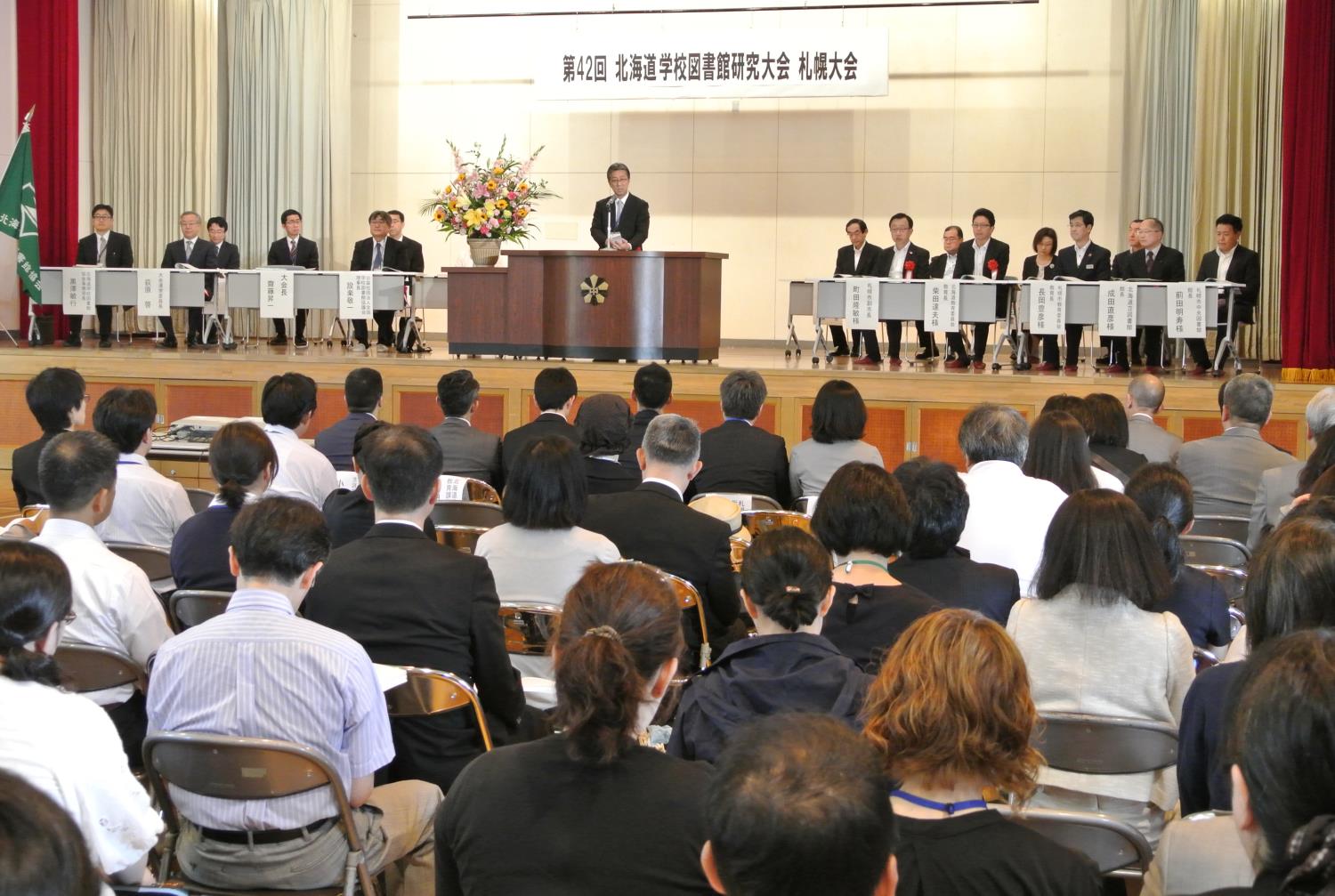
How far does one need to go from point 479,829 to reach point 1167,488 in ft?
→ 7.30

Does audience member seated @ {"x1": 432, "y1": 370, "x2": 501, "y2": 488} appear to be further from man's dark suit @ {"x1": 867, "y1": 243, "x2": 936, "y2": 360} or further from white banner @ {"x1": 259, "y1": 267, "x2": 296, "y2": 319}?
man's dark suit @ {"x1": 867, "y1": 243, "x2": 936, "y2": 360}

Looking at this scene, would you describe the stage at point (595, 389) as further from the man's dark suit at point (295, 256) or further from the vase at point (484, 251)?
the man's dark suit at point (295, 256)

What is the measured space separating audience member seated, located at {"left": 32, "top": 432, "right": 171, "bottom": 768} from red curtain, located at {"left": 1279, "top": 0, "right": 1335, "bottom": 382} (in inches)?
307

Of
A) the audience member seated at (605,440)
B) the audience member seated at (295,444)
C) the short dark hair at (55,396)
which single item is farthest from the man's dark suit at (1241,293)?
the short dark hair at (55,396)

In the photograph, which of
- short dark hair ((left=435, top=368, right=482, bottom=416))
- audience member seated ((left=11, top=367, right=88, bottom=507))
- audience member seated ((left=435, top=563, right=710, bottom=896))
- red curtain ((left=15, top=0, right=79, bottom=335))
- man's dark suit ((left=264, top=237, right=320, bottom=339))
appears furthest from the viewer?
man's dark suit ((left=264, top=237, right=320, bottom=339))

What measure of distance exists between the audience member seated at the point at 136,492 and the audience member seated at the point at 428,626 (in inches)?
56.3

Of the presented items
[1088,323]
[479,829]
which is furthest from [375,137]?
[479,829]

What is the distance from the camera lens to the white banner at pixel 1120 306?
9.43 metres

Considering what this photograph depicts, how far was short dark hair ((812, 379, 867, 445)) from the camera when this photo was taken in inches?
207

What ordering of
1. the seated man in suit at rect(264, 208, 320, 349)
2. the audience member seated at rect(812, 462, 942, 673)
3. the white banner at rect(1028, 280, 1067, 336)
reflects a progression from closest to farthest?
the audience member seated at rect(812, 462, 942, 673), the white banner at rect(1028, 280, 1067, 336), the seated man in suit at rect(264, 208, 320, 349)

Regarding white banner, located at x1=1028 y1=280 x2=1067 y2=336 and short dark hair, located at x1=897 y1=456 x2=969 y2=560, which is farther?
white banner, located at x1=1028 y1=280 x2=1067 y2=336

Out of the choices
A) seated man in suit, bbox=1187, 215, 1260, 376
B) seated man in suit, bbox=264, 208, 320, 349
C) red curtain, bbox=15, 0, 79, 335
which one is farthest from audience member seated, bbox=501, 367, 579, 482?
red curtain, bbox=15, 0, 79, 335

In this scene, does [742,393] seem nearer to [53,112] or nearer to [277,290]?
[277,290]

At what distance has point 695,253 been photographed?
9.27 meters
